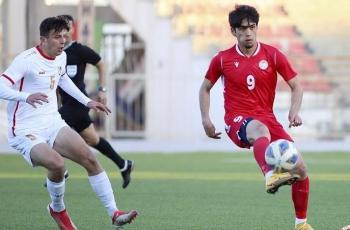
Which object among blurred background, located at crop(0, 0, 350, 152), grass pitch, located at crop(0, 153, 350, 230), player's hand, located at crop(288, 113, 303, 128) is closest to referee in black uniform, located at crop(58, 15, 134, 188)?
grass pitch, located at crop(0, 153, 350, 230)

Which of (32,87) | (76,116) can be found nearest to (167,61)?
(76,116)

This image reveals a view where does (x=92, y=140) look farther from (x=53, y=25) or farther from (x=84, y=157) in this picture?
(x=53, y=25)

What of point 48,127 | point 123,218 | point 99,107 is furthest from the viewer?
point 99,107

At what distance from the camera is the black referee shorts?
13.1m

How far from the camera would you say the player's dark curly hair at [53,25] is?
8977 millimetres

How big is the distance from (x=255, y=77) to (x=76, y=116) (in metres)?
4.62

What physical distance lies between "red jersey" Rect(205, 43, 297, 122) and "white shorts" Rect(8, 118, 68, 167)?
62.4 inches

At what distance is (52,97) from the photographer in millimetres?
9188

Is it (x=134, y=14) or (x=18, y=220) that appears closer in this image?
(x=18, y=220)

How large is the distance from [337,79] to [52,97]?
19007 mm

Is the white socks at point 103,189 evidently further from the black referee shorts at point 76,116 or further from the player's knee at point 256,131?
the black referee shorts at point 76,116

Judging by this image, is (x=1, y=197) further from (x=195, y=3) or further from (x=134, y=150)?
(x=195, y=3)

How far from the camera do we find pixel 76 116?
43.1 ft

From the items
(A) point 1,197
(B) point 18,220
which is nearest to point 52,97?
(B) point 18,220
